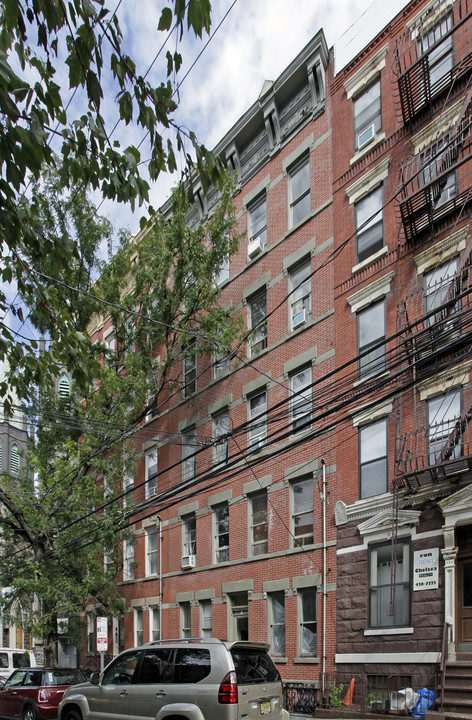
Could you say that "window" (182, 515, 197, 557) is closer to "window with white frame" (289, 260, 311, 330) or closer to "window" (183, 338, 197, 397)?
"window" (183, 338, 197, 397)

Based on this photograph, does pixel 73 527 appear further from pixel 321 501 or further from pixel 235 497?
pixel 321 501

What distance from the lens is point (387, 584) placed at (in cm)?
1752

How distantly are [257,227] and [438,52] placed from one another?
930 centimetres

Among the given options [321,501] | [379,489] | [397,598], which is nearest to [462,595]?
[397,598]

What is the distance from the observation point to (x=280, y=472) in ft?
73.5

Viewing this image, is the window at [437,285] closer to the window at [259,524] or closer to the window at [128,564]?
the window at [259,524]

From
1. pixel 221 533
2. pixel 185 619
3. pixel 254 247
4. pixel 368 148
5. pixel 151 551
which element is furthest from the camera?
pixel 151 551

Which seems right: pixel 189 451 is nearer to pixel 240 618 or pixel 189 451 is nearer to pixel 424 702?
pixel 240 618

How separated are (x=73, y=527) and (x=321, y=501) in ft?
28.0

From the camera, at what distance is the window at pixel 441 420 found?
16.2 metres

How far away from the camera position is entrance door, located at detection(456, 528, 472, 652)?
15375 millimetres

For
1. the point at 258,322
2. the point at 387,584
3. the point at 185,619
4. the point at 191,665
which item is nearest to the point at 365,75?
the point at 258,322

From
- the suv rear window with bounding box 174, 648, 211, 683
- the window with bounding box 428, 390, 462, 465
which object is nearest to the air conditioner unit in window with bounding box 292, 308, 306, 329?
the window with bounding box 428, 390, 462, 465

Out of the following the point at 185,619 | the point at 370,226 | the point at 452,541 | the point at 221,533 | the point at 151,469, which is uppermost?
the point at 370,226
